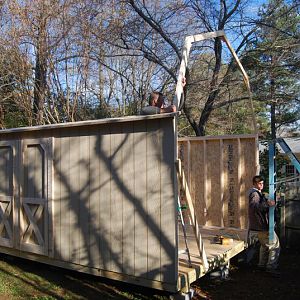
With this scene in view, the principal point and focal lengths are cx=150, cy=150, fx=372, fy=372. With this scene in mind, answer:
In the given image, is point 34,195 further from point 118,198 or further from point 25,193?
point 118,198

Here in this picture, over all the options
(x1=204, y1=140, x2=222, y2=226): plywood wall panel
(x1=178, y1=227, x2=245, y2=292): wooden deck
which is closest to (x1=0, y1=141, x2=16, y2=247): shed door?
(x1=178, y1=227, x2=245, y2=292): wooden deck

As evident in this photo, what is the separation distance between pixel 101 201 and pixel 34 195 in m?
1.41

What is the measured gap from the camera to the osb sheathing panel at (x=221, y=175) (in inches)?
267

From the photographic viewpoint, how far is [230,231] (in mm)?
6742

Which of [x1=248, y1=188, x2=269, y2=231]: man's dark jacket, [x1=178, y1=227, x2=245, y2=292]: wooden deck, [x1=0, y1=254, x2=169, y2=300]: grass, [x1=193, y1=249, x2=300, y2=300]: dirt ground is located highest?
[x1=248, y1=188, x2=269, y2=231]: man's dark jacket

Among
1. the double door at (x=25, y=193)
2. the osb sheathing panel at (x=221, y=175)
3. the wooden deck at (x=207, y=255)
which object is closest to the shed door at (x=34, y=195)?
the double door at (x=25, y=193)

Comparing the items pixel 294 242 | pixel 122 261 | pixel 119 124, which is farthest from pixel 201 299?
pixel 294 242

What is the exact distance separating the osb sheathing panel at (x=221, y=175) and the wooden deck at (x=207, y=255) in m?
0.47

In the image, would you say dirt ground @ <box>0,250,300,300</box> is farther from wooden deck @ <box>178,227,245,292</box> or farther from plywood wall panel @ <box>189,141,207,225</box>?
plywood wall panel @ <box>189,141,207,225</box>

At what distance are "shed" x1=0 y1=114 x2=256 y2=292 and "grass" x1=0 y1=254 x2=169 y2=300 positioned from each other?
0.97 feet

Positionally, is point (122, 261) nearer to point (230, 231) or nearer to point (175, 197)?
point (175, 197)

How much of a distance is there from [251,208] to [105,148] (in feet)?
8.54

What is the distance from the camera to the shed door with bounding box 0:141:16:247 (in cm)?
614

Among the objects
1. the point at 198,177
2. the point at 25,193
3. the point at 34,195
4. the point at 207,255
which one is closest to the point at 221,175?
the point at 198,177
